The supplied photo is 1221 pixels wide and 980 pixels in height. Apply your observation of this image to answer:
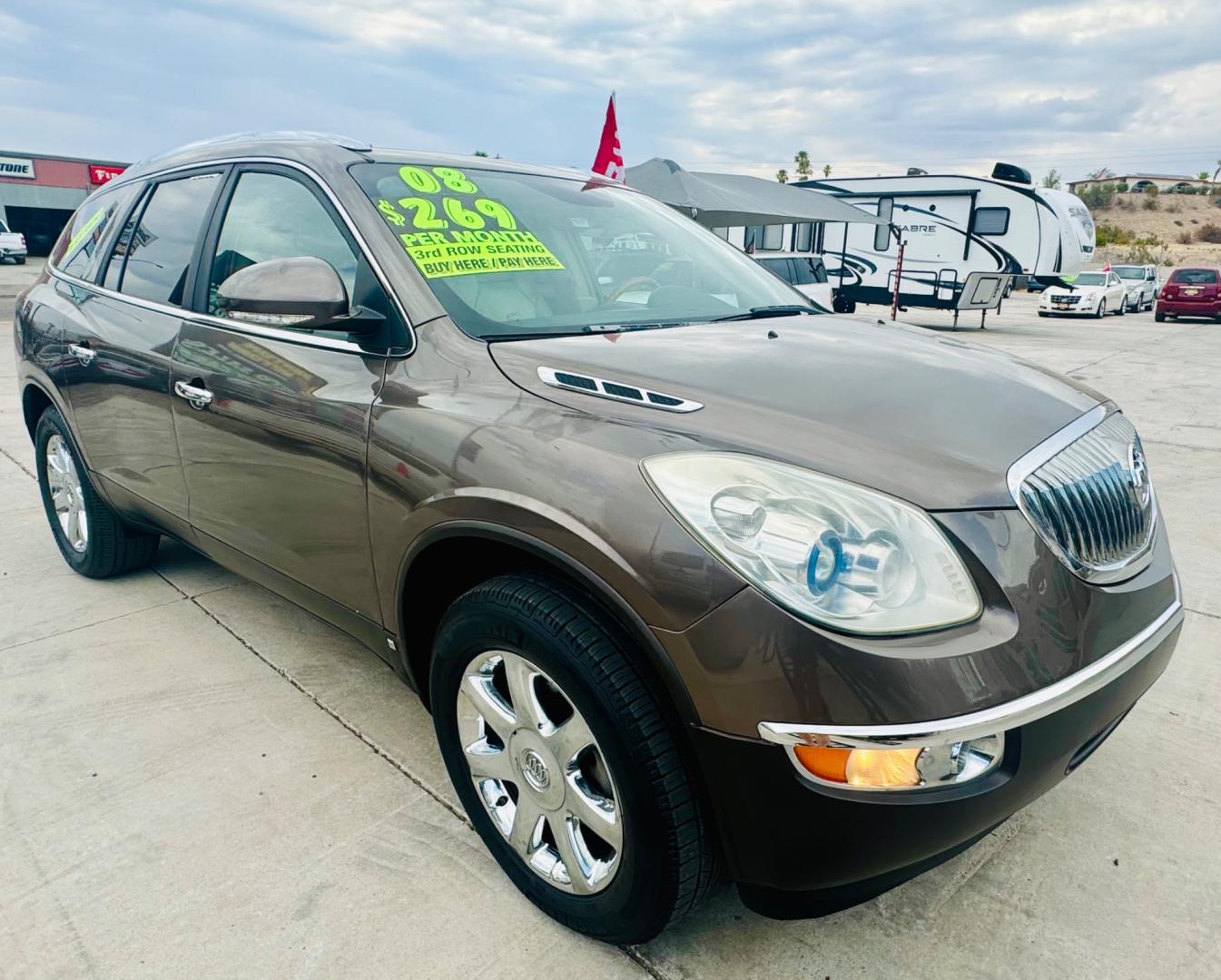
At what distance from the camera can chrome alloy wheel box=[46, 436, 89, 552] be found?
12.3ft

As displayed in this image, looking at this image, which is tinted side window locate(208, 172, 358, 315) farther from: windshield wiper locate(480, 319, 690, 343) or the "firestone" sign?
the "firestone" sign

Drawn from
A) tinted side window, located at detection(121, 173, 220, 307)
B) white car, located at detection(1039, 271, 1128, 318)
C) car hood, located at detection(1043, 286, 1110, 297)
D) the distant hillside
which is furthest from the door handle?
the distant hillside

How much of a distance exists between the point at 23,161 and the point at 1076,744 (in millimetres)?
51664

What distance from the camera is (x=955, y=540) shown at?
148cm

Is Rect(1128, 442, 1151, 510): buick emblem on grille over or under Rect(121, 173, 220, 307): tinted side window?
under

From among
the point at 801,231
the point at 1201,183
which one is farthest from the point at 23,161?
the point at 1201,183

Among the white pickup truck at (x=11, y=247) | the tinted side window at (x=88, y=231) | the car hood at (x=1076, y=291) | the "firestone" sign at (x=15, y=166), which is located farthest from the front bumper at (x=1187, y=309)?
the "firestone" sign at (x=15, y=166)

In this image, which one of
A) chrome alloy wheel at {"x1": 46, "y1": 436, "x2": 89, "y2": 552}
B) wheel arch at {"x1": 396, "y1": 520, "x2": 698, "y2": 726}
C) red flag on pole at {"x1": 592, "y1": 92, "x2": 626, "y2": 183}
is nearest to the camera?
wheel arch at {"x1": 396, "y1": 520, "x2": 698, "y2": 726}

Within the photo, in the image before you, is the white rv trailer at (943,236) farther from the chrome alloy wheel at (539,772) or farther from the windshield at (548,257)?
the chrome alloy wheel at (539,772)

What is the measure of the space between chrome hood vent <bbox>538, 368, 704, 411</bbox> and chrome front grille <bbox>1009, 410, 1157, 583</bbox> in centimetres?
64

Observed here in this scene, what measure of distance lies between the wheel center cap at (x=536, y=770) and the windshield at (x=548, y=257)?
3.19ft

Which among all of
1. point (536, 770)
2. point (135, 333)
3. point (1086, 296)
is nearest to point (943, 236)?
point (1086, 296)

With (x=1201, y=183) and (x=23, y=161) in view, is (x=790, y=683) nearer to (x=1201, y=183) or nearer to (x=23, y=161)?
(x=23, y=161)

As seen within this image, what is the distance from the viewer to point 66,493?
12.8 ft
